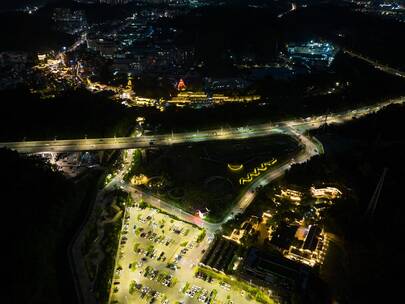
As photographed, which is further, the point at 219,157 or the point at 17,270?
the point at 219,157

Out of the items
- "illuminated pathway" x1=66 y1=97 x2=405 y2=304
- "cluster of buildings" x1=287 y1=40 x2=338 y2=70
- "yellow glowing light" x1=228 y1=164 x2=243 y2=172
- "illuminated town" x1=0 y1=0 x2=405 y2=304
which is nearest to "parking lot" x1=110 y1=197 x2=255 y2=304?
"illuminated town" x1=0 y1=0 x2=405 y2=304

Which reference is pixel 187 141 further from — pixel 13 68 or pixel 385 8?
pixel 385 8

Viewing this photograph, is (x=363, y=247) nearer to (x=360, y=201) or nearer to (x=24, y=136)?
(x=360, y=201)

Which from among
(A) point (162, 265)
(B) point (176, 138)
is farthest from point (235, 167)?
(A) point (162, 265)

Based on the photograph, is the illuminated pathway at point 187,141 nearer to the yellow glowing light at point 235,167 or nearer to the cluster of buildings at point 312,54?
the yellow glowing light at point 235,167

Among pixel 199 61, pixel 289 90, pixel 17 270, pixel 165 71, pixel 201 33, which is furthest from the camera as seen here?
pixel 201 33

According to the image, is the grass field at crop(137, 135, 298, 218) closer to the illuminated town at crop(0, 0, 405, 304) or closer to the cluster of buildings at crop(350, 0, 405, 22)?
the illuminated town at crop(0, 0, 405, 304)

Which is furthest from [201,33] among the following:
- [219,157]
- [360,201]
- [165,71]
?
[360,201]
